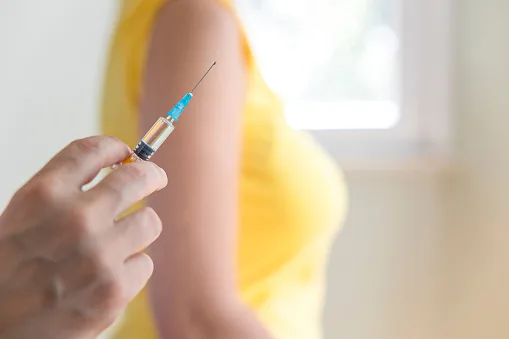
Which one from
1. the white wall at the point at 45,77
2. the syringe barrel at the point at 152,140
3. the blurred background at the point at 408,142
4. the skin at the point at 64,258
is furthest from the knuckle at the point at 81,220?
the blurred background at the point at 408,142

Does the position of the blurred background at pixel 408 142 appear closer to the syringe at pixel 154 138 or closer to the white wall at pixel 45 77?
the white wall at pixel 45 77

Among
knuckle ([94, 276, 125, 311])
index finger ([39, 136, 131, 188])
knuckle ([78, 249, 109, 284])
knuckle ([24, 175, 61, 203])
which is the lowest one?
knuckle ([94, 276, 125, 311])

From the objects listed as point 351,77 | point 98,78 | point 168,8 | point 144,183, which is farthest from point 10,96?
point 351,77

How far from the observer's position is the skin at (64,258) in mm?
311

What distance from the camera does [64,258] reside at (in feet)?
1.03

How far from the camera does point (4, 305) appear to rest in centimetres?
31

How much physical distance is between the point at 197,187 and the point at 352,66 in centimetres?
107

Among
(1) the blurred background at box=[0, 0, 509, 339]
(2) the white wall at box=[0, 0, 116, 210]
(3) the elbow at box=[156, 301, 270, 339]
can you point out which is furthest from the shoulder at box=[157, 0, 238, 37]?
(1) the blurred background at box=[0, 0, 509, 339]

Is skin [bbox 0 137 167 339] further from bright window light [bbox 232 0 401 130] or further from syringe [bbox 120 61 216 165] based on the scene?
bright window light [bbox 232 0 401 130]

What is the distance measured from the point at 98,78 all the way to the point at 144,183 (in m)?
0.79

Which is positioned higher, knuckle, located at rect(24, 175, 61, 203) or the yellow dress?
the yellow dress

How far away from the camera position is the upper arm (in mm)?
539

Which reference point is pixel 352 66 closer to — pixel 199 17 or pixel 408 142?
pixel 408 142

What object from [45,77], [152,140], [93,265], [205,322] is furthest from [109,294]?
[45,77]
